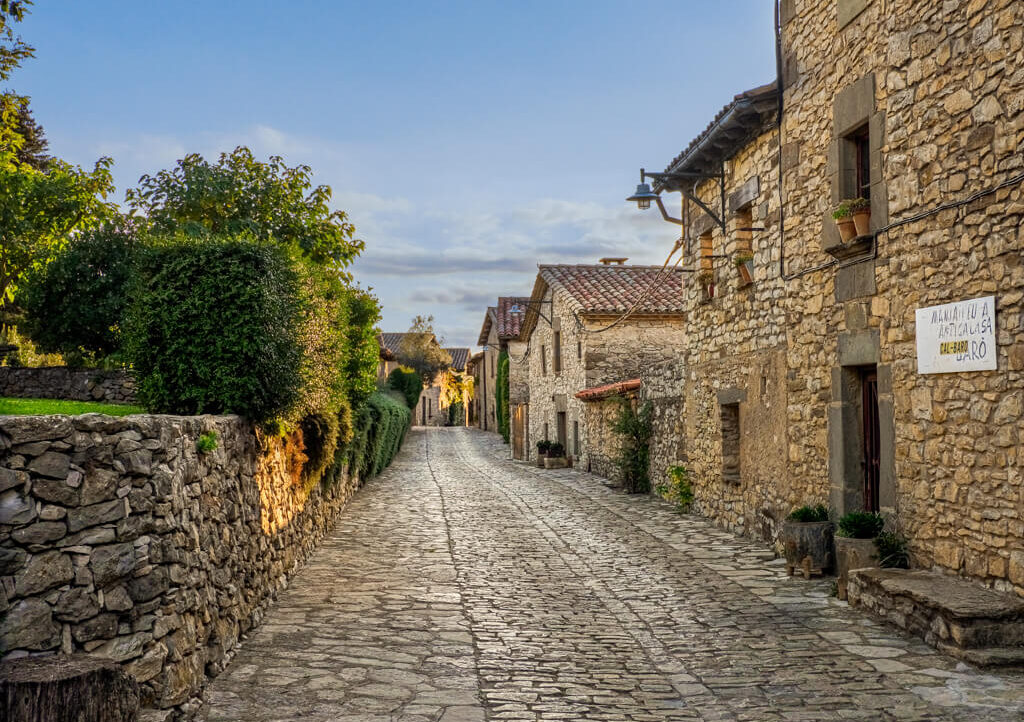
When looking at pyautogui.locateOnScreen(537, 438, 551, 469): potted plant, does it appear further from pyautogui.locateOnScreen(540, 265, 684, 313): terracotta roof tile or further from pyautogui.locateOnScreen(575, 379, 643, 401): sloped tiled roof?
pyautogui.locateOnScreen(540, 265, 684, 313): terracotta roof tile

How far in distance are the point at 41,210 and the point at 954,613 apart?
18.4 m

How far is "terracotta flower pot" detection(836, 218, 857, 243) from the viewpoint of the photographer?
27.2 feet

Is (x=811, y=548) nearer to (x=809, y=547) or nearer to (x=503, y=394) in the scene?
(x=809, y=547)

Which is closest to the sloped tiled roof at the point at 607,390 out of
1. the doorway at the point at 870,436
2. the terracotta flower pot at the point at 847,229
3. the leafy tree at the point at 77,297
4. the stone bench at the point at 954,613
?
the doorway at the point at 870,436

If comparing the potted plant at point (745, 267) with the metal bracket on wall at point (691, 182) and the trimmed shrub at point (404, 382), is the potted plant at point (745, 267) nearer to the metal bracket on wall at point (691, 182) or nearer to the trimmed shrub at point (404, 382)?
the metal bracket on wall at point (691, 182)

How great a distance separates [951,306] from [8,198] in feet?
57.3

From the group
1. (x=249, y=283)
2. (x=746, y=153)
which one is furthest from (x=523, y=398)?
(x=249, y=283)

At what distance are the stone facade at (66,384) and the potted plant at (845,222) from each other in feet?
42.0

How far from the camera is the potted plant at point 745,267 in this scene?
11250mm

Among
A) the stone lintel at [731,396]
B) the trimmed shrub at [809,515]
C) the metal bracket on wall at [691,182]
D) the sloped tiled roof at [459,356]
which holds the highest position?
the sloped tiled roof at [459,356]

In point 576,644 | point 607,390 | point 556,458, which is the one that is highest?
point 607,390

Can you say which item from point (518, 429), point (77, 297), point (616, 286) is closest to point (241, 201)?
point (77, 297)

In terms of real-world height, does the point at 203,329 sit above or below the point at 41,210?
below

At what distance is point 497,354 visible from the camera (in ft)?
159
